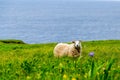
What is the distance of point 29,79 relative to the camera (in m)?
7.26

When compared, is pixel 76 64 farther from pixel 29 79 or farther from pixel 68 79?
pixel 68 79

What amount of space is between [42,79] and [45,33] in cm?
16223

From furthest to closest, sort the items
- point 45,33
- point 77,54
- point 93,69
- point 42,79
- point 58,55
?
point 45,33 < point 58,55 < point 77,54 < point 42,79 < point 93,69

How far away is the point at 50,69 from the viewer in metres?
9.01

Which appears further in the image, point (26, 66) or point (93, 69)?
point (26, 66)

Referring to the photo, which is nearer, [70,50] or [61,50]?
[70,50]

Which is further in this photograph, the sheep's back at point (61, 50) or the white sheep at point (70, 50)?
the sheep's back at point (61, 50)

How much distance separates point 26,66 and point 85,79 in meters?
3.26

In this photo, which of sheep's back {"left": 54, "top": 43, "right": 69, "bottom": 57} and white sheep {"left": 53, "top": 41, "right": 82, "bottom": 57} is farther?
sheep's back {"left": 54, "top": 43, "right": 69, "bottom": 57}

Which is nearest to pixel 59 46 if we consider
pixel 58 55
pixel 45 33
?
pixel 58 55

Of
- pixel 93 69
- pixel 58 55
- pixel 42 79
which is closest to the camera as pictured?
pixel 93 69

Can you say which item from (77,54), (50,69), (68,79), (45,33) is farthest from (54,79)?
(45,33)

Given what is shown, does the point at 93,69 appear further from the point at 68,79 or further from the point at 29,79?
the point at 29,79

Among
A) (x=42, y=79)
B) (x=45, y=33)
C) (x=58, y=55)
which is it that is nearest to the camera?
(x=42, y=79)
